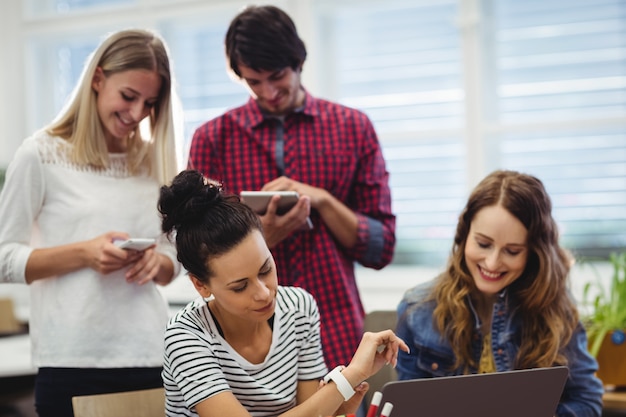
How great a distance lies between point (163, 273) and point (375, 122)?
6.84ft

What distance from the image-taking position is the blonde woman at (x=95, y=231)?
1938 millimetres

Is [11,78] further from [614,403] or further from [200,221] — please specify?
[614,403]

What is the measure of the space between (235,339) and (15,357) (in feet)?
6.27

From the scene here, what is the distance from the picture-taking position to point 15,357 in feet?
10.6

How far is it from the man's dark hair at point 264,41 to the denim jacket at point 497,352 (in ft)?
2.48

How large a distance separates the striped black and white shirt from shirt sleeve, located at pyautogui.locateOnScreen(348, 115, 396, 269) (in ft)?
1.76

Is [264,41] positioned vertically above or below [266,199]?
above

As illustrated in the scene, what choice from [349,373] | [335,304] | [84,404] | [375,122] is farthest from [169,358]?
[375,122]

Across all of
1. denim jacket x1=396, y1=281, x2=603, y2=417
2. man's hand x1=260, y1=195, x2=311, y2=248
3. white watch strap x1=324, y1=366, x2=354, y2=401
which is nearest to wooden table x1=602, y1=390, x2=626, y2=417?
denim jacket x1=396, y1=281, x2=603, y2=417

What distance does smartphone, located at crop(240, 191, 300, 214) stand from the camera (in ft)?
6.46

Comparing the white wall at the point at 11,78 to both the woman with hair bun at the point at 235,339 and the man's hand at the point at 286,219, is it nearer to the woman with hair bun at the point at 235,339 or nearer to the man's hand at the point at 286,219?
the man's hand at the point at 286,219

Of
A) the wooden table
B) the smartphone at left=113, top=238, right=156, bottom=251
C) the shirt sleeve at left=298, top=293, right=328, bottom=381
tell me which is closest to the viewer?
the shirt sleeve at left=298, top=293, right=328, bottom=381

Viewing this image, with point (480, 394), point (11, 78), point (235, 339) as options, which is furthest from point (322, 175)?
point (11, 78)

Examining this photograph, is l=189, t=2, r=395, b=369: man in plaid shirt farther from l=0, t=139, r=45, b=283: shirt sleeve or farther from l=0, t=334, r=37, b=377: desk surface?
l=0, t=334, r=37, b=377: desk surface
